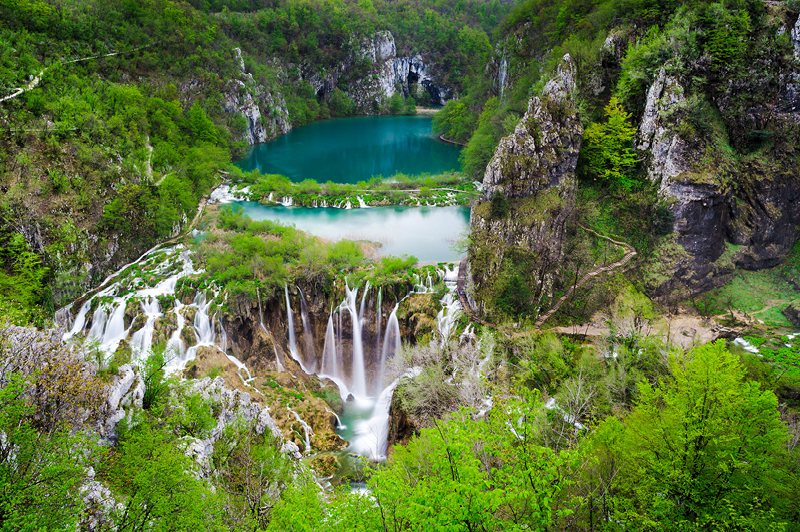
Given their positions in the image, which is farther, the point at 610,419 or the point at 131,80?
the point at 131,80

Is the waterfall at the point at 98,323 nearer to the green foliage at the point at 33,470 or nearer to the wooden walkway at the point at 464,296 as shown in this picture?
the green foliage at the point at 33,470

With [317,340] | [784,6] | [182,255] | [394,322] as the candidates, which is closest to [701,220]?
[784,6]

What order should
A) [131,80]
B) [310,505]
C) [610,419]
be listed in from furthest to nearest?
[131,80]
[610,419]
[310,505]

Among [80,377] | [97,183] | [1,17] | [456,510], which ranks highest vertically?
[1,17]

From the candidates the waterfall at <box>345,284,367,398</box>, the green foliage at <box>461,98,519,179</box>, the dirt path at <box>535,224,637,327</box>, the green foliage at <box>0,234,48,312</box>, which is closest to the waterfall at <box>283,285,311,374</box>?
the waterfall at <box>345,284,367,398</box>

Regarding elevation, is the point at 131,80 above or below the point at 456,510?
above

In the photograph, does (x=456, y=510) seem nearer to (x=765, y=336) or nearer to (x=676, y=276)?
(x=765, y=336)

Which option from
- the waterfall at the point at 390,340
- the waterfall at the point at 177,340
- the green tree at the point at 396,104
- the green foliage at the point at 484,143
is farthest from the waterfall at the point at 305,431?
the green tree at the point at 396,104

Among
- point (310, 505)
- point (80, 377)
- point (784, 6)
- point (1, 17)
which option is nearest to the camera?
point (310, 505)
